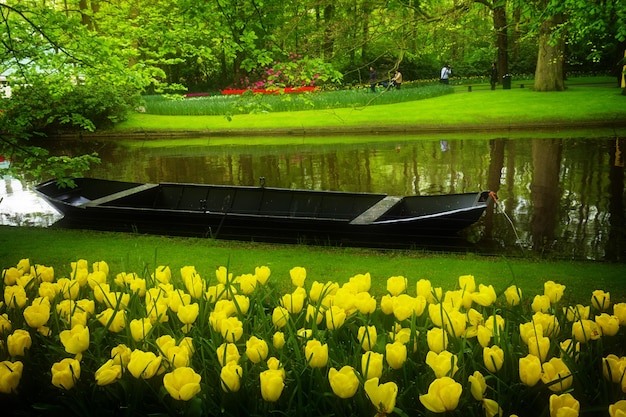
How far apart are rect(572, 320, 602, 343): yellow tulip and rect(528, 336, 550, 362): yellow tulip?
0.14 meters

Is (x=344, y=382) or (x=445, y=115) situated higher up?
(x=445, y=115)

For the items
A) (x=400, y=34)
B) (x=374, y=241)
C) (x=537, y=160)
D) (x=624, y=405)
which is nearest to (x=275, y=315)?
(x=624, y=405)

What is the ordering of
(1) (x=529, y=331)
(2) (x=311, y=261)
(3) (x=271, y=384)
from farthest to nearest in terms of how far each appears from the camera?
1. (2) (x=311, y=261)
2. (1) (x=529, y=331)
3. (3) (x=271, y=384)

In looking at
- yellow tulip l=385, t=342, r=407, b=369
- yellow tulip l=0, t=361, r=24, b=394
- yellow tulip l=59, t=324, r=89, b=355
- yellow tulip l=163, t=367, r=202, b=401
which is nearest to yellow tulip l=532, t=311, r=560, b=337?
yellow tulip l=385, t=342, r=407, b=369

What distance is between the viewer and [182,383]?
5.04 feet

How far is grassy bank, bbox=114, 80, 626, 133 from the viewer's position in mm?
20969

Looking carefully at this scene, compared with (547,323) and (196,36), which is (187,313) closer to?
(547,323)

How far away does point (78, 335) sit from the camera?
1.77 metres

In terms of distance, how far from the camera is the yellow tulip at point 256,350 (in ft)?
5.63

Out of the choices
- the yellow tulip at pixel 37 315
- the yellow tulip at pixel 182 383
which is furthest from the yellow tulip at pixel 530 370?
the yellow tulip at pixel 37 315

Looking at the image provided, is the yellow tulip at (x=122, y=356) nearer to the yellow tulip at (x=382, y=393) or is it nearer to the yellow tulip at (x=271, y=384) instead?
the yellow tulip at (x=271, y=384)

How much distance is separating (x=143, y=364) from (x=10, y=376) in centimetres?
40

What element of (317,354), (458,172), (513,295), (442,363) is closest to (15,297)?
(317,354)

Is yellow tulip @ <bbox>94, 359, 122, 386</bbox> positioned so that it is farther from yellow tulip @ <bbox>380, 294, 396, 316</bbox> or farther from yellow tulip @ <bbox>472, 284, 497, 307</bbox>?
yellow tulip @ <bbox>472, 284, 497, 307</bbox>
